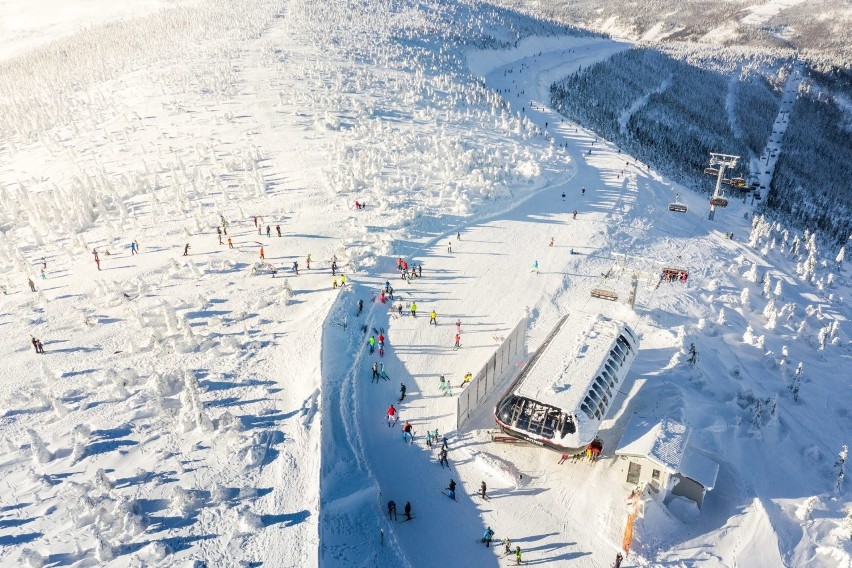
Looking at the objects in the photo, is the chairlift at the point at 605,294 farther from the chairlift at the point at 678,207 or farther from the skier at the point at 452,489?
the chairlift at the point at 678,207

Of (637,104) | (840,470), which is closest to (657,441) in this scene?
(840,470)

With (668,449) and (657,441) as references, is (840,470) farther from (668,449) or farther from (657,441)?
(657,441)

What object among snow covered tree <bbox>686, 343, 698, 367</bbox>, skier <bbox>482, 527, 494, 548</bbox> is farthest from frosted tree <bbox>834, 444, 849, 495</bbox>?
skier <bbox>482, 527, 494, 548</bbox>

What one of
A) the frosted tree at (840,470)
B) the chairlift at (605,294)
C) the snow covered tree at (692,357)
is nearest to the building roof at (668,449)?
the frosted tree at (840,470)

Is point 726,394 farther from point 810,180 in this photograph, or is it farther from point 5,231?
point 810,180

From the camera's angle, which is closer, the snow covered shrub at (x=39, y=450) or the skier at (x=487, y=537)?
the skier at (x=487, y=537)

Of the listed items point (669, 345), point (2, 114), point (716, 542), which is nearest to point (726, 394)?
point (669, 345)

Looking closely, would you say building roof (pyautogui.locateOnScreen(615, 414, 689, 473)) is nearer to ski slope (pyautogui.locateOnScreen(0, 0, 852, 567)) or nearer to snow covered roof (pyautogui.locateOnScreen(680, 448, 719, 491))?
snow covered roof (pyautogui.locateOnScreen(680, 448, 719, 491))
